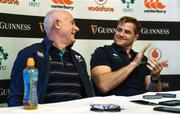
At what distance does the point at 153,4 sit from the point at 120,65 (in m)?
0.97

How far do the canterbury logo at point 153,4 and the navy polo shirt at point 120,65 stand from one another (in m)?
0.76

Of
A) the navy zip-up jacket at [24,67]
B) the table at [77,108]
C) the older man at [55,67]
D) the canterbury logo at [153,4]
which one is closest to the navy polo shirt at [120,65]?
the older man at [55,67]

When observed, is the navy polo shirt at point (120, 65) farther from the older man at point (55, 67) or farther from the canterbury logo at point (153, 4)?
the canterbury logo at point (153, 4)

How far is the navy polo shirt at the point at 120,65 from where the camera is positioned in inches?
121

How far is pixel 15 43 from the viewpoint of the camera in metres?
2.96

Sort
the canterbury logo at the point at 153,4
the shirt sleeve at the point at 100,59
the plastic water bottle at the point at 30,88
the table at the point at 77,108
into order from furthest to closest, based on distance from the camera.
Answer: the canterbury logo at the point at 153,4, the shirt sleeve at the point at 100,59, the plastic water bottle at the point at 30,88, the table at the point at 77,108

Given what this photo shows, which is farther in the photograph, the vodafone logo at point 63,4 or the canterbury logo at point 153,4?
the canterbury logo at point 153,4

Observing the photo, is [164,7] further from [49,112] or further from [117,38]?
[49,112]

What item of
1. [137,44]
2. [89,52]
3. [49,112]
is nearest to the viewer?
[49,112]

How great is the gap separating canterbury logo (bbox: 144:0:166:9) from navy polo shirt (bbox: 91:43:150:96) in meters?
0.76

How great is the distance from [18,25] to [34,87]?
48.3 inches

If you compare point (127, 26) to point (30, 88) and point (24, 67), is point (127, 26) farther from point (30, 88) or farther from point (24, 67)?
point (30, 88)

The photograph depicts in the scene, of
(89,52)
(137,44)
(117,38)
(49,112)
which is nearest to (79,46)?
(89,52)

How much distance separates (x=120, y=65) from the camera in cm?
312
